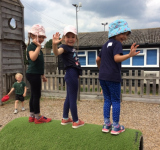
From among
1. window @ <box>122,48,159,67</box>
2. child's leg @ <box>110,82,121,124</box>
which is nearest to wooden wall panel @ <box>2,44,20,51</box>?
window @ <box>122,48,159,67</box>

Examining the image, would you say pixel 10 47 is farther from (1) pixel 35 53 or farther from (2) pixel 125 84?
(1) pixel 35 53

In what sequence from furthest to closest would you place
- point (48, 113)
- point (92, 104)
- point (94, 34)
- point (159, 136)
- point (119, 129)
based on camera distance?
point (94, 34)
point (92, 104)
point (48, 113)
point (159, 136)
point (119, 129)

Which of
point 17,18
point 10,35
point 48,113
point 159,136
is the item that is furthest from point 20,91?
point 159,136

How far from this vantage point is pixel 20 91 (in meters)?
6.51

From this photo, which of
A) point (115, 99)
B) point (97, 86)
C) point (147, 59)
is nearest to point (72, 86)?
point (115, 99)

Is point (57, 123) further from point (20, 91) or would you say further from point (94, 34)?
point (94, 34)

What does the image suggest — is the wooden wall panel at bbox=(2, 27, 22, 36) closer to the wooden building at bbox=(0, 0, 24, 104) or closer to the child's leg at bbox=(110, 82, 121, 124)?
the wooden building at bbox=(0, 0, 24, 104)

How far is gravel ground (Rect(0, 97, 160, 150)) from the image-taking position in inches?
171

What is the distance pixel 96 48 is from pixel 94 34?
2.62 meters

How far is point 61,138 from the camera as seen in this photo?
2.60 meters

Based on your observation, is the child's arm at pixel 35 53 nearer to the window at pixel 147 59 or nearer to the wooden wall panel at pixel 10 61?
the wooden wall panel at pixel 10 61

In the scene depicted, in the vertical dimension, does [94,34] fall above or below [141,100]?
above

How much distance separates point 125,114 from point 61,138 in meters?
3.79

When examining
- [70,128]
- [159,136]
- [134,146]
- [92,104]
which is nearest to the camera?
[134,146]
